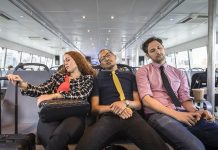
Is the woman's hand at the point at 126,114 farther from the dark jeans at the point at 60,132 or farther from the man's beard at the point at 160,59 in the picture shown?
the man's beard at the point at 160,59

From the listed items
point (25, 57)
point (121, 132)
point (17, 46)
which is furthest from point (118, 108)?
point (25, 57)

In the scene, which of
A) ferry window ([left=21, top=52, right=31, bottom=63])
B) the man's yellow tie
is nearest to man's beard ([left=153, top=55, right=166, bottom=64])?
the man's yellow tie

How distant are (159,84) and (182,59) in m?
17.0

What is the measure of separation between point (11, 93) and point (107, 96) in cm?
135

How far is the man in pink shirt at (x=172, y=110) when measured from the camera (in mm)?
1847

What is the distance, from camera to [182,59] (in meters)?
18.6

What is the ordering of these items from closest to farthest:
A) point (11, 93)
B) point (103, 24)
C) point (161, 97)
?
point (161, 97) < point (11, 93) < point (103, 24)

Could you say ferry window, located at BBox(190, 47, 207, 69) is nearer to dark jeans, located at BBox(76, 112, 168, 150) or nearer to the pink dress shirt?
the pink dress shirt

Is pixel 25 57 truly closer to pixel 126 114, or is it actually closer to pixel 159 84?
pixel 159 84

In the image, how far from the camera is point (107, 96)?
241 centimetres

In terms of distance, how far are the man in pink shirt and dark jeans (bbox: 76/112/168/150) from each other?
132 mm

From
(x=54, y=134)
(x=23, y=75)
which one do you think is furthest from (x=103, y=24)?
(x=54, y=134)

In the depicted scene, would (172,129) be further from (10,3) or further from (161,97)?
(10,3)

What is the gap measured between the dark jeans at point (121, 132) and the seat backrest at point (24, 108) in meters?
1.19
